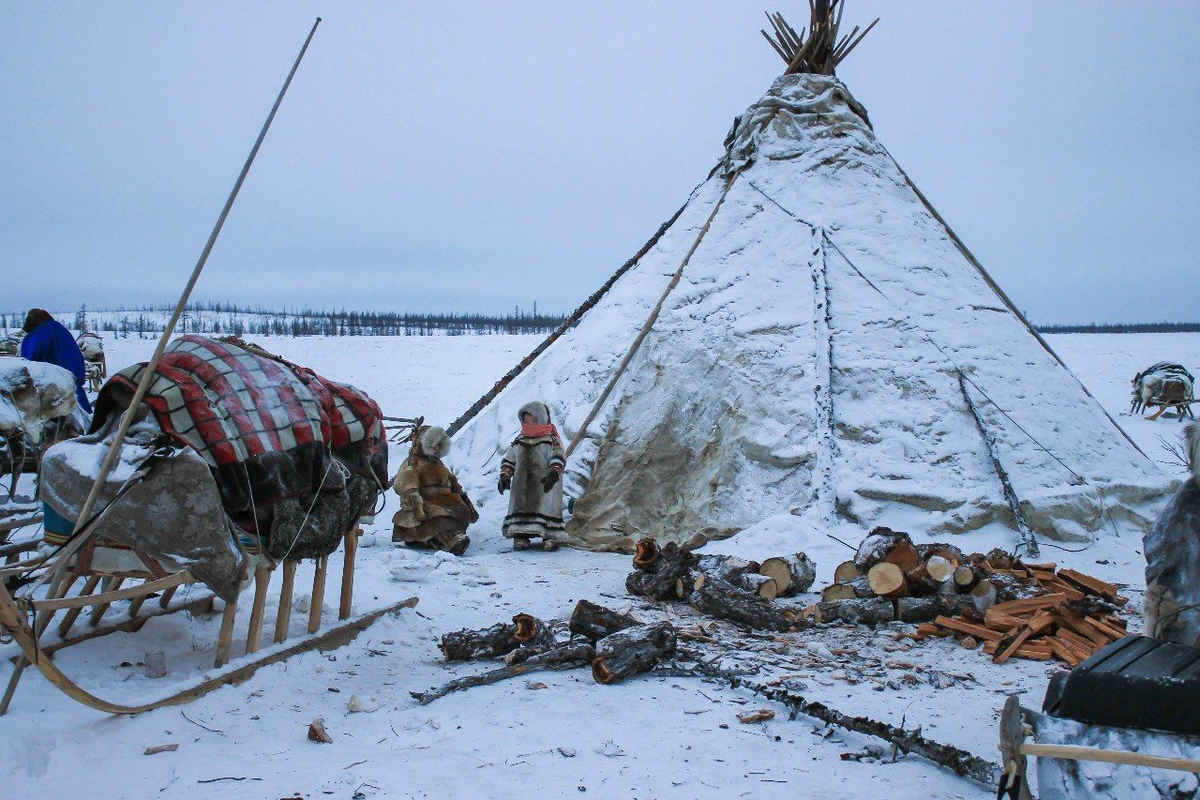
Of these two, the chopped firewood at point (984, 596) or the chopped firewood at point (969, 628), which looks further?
the chopped firewood at point (984, 596)

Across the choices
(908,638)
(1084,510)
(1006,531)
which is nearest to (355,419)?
(908,638)

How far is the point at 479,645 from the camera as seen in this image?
4203 mm

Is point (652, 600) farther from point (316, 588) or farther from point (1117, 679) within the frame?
point (1117, 679)

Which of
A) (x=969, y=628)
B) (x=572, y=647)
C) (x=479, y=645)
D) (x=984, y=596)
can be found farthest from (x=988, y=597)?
(x=479, y=645)

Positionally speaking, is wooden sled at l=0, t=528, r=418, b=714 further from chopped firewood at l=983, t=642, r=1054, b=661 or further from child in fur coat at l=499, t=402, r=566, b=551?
chopped firewood at l=983, t=642, r=1054, b=661

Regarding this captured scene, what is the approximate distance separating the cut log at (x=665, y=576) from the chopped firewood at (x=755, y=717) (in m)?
1.87

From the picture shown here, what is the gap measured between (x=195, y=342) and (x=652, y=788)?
2788 millimetres

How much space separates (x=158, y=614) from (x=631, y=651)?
2.35 meters

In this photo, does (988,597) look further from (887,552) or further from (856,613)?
(856,613)

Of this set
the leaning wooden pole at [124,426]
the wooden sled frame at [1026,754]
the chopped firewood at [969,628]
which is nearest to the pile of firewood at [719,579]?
the chopped firewood at [969,628]

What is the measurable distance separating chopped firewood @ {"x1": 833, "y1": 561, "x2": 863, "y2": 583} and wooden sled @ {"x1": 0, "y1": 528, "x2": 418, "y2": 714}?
2.62m

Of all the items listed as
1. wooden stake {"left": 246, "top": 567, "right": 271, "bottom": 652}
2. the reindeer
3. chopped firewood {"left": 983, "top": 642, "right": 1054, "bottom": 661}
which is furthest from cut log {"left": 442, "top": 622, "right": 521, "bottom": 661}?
the reindeer

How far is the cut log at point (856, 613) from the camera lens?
4906mm

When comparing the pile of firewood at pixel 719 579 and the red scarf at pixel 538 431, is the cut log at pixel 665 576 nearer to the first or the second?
the pile of firewood at pixel 719 579
